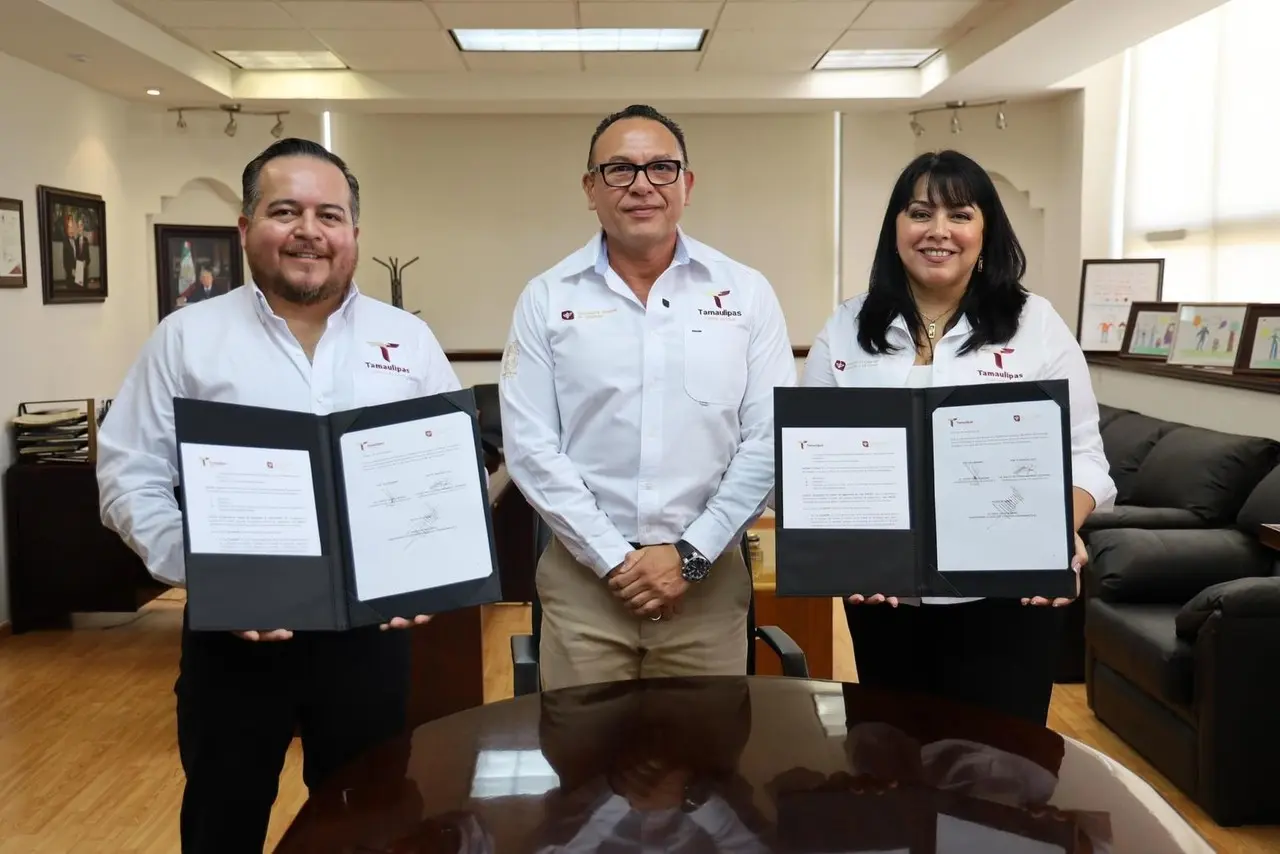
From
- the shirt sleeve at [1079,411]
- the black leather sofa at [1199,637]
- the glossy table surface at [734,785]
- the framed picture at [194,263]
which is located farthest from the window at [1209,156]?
the framed picture at [194,263]

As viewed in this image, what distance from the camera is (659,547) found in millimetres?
2029

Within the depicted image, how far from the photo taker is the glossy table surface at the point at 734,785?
1.24 metres

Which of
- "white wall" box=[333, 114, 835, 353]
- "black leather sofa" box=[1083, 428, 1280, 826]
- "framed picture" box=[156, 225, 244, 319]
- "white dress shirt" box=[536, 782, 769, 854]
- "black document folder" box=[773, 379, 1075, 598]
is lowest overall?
"black leather sofa" box=[1083, 428, 1280, 826]

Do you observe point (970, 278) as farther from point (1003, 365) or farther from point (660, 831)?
point (660, 831)

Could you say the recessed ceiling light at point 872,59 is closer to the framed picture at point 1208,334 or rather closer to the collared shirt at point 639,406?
the framed picture at point 1208,334

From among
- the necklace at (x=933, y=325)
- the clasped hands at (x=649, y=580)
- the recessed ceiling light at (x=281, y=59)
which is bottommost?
the clasped hands at (x=649, y=580)

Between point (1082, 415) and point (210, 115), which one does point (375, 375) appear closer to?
point (1082, 415)

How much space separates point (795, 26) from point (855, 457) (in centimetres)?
459

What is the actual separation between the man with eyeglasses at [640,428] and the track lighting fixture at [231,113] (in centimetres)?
577

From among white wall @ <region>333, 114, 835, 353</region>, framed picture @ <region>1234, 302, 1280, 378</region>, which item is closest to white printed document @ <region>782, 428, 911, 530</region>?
framed picture @ <region>1234, 302, 1280, 378</region>

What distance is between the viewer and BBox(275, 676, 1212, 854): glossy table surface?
124cm

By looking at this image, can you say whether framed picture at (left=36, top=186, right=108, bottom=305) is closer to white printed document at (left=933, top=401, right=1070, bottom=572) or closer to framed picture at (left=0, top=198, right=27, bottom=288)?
framed picture at (left=0, top=198, right=27, bottom=288)

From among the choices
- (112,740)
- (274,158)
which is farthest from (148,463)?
(112,740)

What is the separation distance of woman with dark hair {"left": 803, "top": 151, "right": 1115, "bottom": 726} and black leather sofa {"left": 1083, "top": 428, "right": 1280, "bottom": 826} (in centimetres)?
131
